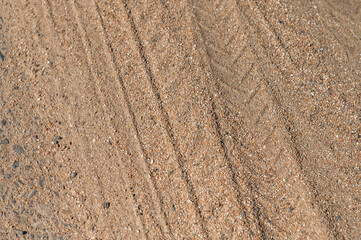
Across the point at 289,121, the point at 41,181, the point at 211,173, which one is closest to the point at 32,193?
the point at 41,181

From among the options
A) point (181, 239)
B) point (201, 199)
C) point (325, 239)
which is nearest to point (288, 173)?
point (325, 239)

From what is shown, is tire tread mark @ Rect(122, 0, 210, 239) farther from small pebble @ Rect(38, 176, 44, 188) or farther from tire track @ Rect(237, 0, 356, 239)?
small pebble @ Rect(38, 176, 44, 188)

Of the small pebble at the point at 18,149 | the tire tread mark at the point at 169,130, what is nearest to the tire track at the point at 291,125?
the tire tread mark at the point at 169,130

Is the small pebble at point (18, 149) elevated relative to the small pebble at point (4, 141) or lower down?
lower down

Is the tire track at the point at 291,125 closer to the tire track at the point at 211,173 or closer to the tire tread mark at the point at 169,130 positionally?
the tire track at the point at 211,173

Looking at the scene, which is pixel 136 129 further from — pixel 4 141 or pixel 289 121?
pixel 289 121

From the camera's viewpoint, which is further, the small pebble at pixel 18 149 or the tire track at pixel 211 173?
the small pebble at pixel 18 149

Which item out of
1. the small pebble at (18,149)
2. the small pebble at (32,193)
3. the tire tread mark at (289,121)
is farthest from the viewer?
the small pebble at (18,149)

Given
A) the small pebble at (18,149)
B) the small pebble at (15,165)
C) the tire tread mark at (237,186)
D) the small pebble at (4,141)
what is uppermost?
the small pebble at (4,141)

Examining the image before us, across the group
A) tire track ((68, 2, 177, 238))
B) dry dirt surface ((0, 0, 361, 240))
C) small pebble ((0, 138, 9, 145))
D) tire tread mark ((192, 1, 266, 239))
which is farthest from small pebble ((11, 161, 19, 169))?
tire tread mark ((192, 1, 266, 239))
